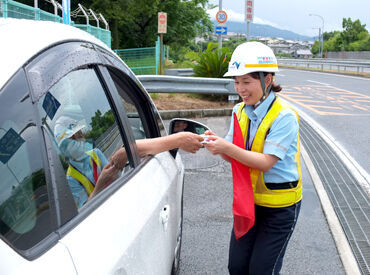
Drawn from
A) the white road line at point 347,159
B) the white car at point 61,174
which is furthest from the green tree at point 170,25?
the white car at point 61,174

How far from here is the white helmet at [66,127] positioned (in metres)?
1.49

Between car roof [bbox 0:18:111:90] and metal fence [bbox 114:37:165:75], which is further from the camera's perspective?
metal fence [bbox 114:37:165:75]

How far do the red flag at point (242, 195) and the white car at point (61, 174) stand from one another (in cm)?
45

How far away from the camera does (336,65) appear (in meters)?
33.7

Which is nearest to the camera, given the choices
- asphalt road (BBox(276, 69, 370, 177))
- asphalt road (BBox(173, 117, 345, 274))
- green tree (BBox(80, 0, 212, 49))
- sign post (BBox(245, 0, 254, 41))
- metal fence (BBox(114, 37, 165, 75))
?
asphalt road (BBox(173, 117, 345, 274))

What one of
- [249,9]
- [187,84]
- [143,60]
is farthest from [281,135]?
[249,9]

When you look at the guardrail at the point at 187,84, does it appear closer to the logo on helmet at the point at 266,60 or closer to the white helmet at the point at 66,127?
the logo on helmet at the point at 266,60

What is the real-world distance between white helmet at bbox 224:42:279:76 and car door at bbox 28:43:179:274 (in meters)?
0.66

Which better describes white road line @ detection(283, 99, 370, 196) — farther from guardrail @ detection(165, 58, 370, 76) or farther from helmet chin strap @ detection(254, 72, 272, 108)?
guardrail @ detection(165, 58, 370, 76)

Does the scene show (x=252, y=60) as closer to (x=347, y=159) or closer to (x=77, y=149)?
(x=77, y=149)

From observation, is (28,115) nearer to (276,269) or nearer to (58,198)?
(58,198)

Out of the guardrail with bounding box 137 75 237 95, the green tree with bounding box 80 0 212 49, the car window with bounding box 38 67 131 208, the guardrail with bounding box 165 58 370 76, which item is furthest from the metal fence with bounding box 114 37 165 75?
the car window with bounding box 38 67 131 208

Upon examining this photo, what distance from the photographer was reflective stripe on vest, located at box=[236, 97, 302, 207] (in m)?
2.24

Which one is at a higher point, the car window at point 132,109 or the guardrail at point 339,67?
the guardrail at point 339,67
